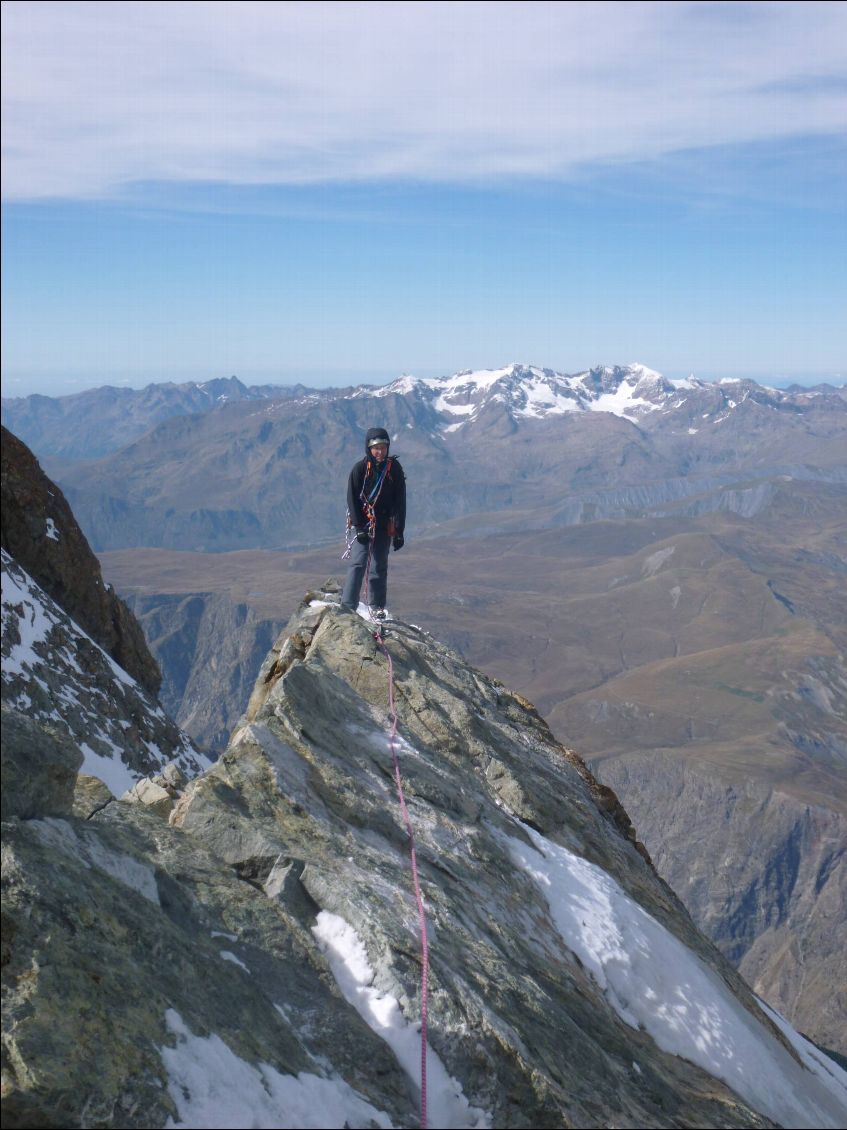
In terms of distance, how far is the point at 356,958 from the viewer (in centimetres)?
Result: 1052

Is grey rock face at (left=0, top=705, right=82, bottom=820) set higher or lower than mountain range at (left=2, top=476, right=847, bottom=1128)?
higher

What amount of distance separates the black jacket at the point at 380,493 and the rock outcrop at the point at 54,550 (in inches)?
696

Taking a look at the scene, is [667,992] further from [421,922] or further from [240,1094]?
[240,1094]

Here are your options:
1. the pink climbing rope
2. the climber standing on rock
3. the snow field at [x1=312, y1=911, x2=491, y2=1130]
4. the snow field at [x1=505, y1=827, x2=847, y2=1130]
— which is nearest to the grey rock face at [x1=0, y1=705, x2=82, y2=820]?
the snow field at [x1=312, y1=911, x2=491, y2=1130]

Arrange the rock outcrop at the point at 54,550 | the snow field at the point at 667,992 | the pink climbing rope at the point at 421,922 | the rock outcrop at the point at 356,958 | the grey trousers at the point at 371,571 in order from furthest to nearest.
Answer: the rock outcrop at the point at 54,550 → the grey trousers at the point at 371,571 → the snow field at the point at 667,992 → the pink climbing rope at the point at 421,922 → the rock outcrop at the point at 356,958

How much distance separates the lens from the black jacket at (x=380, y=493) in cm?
2169

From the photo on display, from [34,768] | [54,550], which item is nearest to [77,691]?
[54,550]

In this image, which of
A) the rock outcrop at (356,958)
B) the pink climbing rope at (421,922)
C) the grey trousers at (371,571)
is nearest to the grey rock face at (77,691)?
the grey trousers at (371,571)

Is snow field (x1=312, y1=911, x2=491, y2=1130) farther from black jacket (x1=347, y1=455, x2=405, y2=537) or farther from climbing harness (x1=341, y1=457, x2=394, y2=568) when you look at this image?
black jacket (x1=347, y1=455, x2=405, y2=537)

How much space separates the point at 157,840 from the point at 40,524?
29.7 metres

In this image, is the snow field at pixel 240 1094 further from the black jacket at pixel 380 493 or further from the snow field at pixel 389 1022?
the black jacket at pixel 380 493

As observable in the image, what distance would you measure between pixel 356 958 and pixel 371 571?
42.7 feet

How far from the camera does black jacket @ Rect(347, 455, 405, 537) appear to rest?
21.7 metres

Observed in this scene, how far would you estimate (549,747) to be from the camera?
24.0 m
